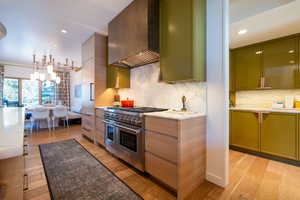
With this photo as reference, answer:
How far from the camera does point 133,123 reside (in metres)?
2.04

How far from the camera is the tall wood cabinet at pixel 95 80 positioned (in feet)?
10.6

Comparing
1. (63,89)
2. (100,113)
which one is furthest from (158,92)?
(63,89)

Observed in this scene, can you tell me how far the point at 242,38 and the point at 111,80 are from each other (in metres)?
3.03

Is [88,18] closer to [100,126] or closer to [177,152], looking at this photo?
[100,126]

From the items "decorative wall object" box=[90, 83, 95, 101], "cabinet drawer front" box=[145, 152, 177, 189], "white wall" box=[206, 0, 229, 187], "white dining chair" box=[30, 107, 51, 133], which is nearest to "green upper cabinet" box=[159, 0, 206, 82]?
"white wall" box=[206, 0, 229, 187]

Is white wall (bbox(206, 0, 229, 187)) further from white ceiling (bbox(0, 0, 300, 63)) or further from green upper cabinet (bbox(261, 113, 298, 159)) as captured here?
green upper cabinet (bbox(261, 113, 298, 159))

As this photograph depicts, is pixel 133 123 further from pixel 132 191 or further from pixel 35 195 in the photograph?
pixel 35 195

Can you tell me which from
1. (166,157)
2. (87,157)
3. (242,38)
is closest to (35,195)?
(87,157)

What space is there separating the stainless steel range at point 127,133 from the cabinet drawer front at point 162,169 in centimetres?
14

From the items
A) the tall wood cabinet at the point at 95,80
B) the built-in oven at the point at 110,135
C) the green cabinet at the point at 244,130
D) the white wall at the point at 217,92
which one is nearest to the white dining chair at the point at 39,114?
the tall wood cabinet at the point at 95,80

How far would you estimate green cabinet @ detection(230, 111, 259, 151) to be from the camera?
8.65 feet

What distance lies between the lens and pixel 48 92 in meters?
7.27

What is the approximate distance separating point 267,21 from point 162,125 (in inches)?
94.8

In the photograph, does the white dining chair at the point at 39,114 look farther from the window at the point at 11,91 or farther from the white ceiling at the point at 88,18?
the window at the point at 11,91
